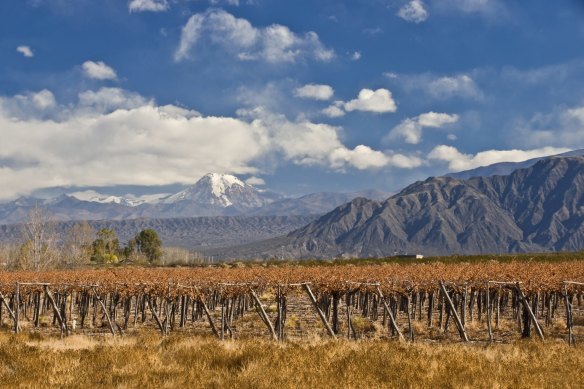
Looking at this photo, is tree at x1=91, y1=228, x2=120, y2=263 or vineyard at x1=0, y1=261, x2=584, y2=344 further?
tree at x1=91, y1=228, x2=120, y2=263

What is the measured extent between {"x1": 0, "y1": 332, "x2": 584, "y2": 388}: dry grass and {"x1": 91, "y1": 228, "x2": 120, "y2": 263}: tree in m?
140

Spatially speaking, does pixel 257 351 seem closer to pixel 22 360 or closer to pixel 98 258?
pixel 22 360

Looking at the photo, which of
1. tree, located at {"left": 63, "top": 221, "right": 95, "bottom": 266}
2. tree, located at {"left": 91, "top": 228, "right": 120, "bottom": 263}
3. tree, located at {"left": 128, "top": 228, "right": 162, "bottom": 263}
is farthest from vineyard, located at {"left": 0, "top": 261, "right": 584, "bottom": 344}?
tree, located at {"left": 128, "top": 228, "right": 162, "bottom": 263}

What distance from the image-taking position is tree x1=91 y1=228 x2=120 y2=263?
500 ft

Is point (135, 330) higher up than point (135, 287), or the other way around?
point (135, 287)

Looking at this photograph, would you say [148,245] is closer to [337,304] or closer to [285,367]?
[337,304]

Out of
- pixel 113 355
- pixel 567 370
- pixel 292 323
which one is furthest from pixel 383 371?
pixel 292 323

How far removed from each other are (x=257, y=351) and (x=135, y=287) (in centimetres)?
2516

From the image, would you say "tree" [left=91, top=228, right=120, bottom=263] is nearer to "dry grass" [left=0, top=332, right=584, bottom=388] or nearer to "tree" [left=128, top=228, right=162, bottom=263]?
"tree" [left=128, top=228, right=162, bottom=263]

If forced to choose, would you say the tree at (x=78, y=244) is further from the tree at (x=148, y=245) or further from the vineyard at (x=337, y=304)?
the vineyard at (x=337, y=304)

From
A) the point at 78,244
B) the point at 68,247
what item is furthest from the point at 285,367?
the point at 68,247

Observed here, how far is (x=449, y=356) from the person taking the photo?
1730 cm

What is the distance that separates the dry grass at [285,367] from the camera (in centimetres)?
1374

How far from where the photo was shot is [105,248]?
542ft
